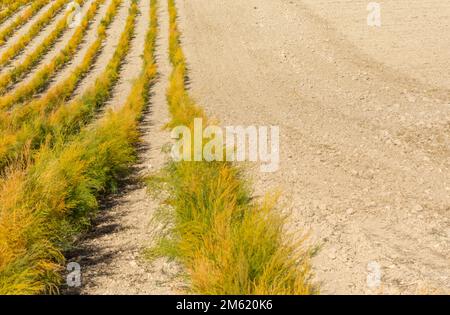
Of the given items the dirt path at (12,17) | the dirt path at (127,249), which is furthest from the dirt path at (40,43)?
the dirt path at (127,249)

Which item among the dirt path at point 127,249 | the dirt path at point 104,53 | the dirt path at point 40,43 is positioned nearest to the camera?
the dirt path at point 127,249

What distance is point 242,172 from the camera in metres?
7.15

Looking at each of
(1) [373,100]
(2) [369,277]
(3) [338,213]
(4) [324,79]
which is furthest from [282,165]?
(4) [324,79]

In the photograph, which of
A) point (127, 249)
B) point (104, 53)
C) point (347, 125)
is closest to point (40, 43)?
point (104, 53)

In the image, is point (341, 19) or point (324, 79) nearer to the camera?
point (324, 79)

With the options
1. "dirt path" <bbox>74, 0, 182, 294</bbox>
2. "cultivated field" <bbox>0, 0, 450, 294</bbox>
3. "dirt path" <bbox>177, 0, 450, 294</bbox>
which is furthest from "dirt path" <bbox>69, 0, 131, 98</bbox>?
"dirt path" <bbox>74, 0, 182, 294</bbox>

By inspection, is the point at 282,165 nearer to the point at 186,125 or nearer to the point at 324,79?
the point at 186,125

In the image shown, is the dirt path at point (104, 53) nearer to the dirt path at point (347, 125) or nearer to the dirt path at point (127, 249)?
the dirt path at point (347, 125)

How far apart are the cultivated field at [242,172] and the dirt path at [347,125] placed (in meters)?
0.03

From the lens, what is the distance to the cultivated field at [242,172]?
14.1 ft

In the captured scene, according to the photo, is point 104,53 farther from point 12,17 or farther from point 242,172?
point 242,172

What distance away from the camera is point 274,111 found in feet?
35.9

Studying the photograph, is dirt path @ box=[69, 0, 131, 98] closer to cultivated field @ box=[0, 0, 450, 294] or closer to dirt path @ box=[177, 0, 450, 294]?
cultivated field @ box=[0, 0, 450, 294]
